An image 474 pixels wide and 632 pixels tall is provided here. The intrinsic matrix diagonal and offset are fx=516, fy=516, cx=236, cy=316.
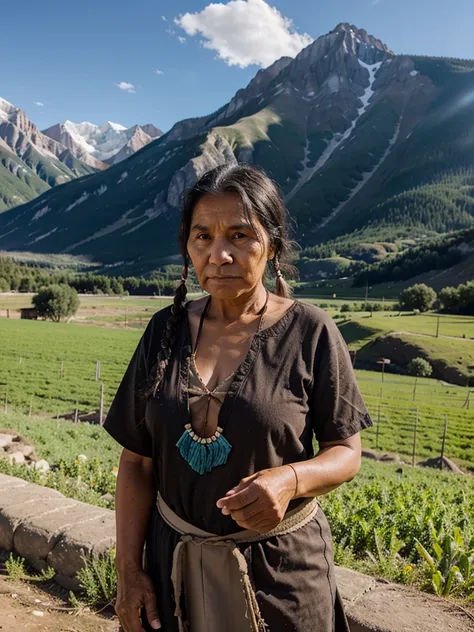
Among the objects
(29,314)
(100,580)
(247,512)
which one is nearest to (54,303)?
(29,314)

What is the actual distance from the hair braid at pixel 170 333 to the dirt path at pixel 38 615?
2.04 meters

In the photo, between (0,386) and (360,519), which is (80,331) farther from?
(360,519)

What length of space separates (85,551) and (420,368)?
52837mm

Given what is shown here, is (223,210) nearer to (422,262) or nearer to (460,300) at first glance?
(460,300)

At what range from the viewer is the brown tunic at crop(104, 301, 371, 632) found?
1703 mm

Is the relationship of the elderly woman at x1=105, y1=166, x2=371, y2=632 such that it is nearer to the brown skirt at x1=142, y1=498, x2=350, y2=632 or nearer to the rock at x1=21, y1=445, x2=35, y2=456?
the brown skirt at x1=142, y1=498, x2=350, y2=632

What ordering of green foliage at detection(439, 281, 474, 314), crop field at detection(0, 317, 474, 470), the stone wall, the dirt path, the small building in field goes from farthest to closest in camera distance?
green foliage at detection(439, 281, 474, 314)
the small building in field
crop field at detection(0, 317, 474, 470)
the dirt path
the stone wall

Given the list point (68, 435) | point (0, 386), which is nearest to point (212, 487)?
point (68, 435)

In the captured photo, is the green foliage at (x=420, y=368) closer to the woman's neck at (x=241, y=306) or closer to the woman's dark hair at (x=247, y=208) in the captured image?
the woman's dark hair at (x=247, y=208)

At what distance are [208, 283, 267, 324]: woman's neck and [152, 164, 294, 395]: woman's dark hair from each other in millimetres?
165

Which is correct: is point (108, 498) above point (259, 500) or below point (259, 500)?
below

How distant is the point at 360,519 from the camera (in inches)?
150

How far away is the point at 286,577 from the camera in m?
1.75

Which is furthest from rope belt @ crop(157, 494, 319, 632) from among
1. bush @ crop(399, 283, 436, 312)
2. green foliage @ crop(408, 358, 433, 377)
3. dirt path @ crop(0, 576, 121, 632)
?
bush @ crop(399, 283, 436, 312)
